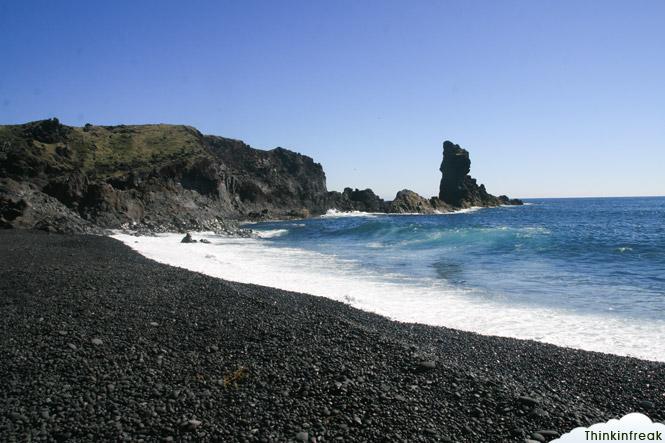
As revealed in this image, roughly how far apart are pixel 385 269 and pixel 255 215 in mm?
63092

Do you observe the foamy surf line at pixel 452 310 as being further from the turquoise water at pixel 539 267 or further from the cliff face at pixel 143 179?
the cliff face at pixel 143 179

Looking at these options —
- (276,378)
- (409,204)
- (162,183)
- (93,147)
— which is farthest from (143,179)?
(276,378)

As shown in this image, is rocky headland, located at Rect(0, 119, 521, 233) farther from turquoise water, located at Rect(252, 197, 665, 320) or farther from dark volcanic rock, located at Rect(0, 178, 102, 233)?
turquoise water, located at Rect(252, 197, 665, 320)

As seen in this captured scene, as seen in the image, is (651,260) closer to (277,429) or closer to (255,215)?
(277,429)

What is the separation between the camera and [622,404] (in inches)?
232

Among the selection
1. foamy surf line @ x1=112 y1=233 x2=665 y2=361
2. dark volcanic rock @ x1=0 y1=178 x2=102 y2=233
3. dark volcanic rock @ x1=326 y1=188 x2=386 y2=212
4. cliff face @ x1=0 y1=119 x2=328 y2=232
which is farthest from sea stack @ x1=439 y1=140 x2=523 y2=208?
foamy surf line @ x1=112 y1=233 x2=665 y2=361

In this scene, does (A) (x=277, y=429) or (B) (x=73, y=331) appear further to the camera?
(B) (x=73, y=331)

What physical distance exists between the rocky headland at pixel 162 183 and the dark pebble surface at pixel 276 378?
90.2 ft

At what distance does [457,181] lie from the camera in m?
117

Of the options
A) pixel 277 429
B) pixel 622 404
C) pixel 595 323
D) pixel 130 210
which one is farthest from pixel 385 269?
pixel 130 210

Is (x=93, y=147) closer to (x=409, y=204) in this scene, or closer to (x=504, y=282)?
(x=409, y=204)

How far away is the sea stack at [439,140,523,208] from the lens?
115 m

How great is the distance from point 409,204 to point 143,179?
6137 cm

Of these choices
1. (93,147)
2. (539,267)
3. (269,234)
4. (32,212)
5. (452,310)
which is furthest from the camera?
(93,147)
